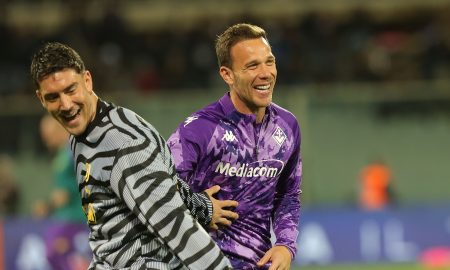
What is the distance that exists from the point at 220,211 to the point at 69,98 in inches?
41.9

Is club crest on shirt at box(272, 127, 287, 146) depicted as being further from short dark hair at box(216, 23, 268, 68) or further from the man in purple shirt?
short dark hair at box(216, 23, 268, 68)

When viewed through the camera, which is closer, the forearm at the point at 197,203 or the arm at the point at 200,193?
the forearm at the point at 197,203

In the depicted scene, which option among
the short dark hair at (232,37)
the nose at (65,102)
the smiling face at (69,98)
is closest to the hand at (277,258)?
the short dark hair at (232,37)

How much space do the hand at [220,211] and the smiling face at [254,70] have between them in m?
0.49

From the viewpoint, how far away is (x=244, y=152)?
4.95 meters

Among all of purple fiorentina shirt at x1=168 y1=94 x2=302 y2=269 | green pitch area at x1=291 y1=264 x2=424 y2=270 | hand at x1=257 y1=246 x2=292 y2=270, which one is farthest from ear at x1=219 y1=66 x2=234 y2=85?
green pitch area at x1=291 y1=264 x2=424 y2=270

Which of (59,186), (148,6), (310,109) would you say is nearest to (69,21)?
(148,6)

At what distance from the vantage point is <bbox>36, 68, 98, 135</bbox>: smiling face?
4059 mm

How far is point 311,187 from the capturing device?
12719 millimetres

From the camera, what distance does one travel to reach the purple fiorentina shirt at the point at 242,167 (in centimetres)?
491

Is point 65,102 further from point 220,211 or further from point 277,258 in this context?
point 277,258

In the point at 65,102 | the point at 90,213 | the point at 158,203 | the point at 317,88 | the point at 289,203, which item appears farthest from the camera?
the point at 317,88

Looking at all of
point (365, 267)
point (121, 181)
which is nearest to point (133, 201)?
point (121, 181)

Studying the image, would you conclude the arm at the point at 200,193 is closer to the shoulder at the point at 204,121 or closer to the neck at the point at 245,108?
the shoulder at the point at 204,121
